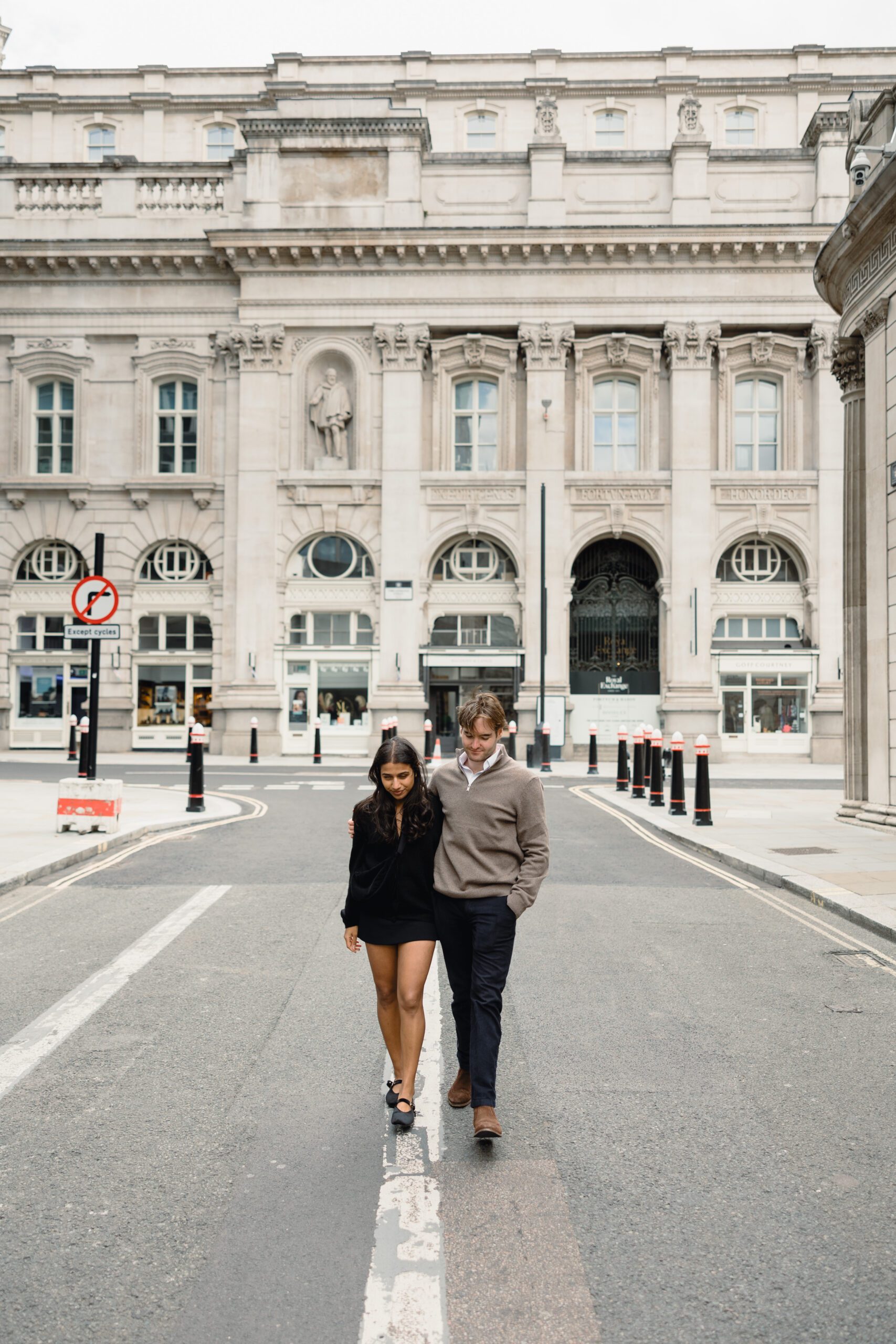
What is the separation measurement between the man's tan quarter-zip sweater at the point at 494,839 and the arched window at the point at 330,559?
109 ft

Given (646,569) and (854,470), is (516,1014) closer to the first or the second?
(854,470)

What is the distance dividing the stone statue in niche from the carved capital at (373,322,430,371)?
1758 mm

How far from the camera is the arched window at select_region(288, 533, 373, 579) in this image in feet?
124

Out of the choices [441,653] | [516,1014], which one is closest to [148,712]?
[441,653]

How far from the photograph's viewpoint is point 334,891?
34.0 ft

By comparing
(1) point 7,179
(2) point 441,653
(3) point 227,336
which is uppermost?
(1) point 7,179

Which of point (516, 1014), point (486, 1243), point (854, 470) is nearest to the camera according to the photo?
point (486, 1243)

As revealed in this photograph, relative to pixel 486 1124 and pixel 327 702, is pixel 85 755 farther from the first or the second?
pixel 327 702

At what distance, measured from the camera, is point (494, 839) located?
4.65 meters

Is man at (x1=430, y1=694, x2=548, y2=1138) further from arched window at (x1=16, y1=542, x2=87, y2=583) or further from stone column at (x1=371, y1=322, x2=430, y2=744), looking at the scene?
arched window at (x1=16, y1=542, x2=87, y2=583)

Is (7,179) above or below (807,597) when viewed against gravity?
above

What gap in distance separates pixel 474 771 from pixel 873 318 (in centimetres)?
1289

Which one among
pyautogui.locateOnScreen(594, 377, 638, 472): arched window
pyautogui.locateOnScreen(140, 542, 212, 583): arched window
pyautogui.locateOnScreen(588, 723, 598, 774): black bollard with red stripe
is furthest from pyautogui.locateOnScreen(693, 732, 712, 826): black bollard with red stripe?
pyautogui.locateOnScreen(140, 542, 212, 583): arched window

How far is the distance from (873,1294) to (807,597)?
35376 mm
